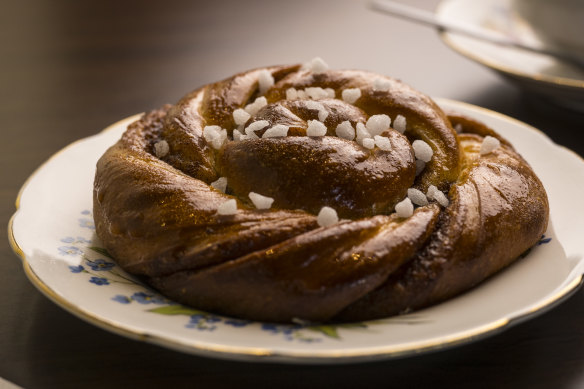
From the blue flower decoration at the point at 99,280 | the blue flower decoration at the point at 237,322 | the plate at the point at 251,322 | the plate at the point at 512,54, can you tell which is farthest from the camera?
the plate at the point at 512,54

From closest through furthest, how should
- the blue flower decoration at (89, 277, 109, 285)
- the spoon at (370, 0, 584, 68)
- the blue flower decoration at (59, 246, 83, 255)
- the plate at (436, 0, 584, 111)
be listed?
the blue flower decoration at (89, 277, 109, 285), the blue flower decoration at (59, 246, 83, 255), the plate at (436, 0, 584, 111), the spoon at (370, 0, 584, 68)

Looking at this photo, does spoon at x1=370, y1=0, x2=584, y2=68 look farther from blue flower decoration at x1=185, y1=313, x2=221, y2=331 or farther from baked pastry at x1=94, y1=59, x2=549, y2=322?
blue flower decoration at x1=185, y1=313, x2=221, y2=331

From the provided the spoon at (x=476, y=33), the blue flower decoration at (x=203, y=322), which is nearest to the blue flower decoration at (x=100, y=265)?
the blue flower decoration at (x=203, y=322)

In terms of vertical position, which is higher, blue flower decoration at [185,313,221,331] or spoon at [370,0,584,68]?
spoon at [370,0,584,68]

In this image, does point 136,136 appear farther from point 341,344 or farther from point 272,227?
point 341,344

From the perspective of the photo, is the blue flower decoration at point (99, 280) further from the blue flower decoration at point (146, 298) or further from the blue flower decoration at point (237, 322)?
the blue flower decoration at point (237, 322)

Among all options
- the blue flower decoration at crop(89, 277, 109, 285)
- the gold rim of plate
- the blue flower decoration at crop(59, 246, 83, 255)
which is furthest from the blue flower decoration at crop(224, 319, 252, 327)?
the gold rim of plate
